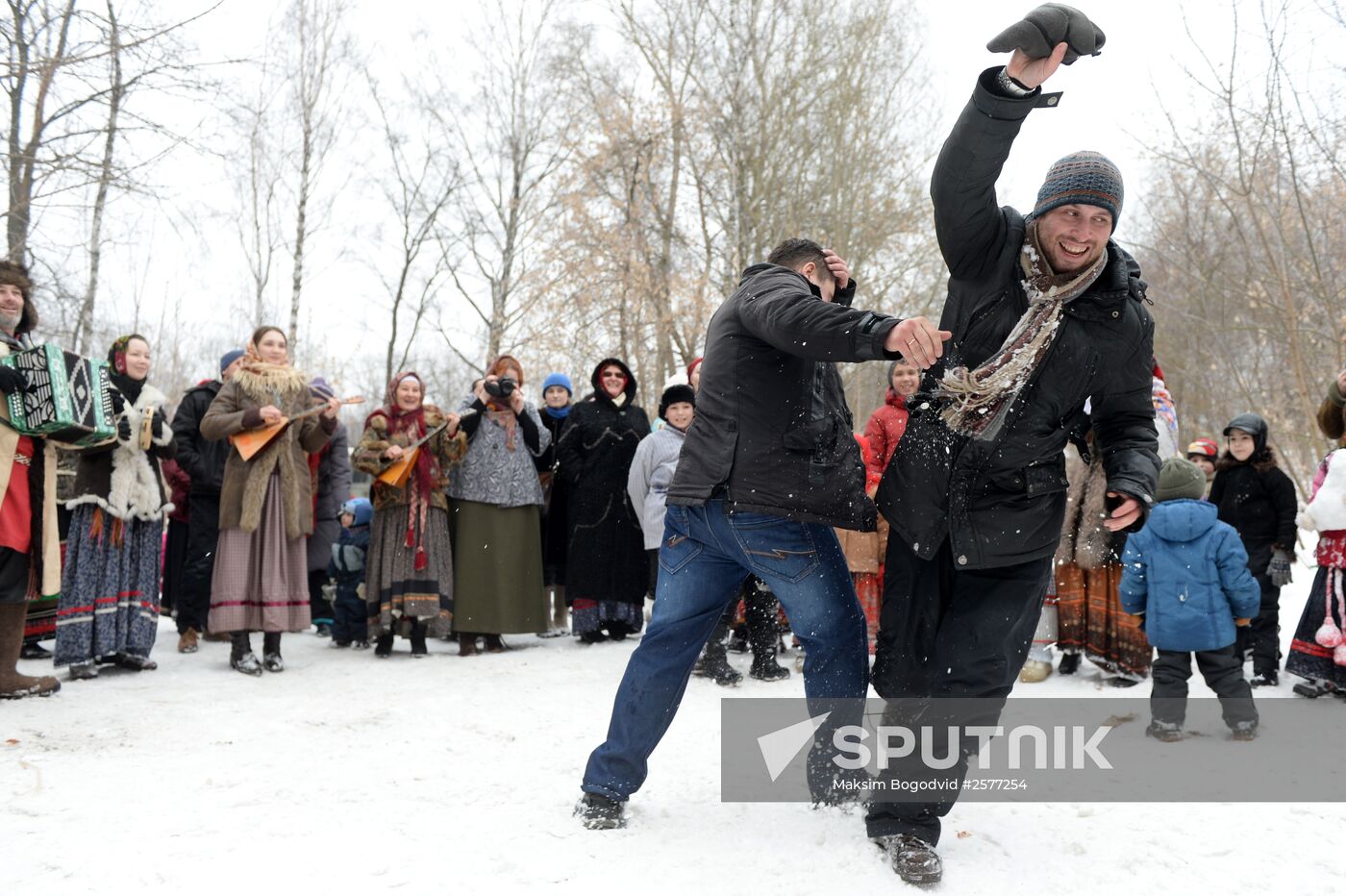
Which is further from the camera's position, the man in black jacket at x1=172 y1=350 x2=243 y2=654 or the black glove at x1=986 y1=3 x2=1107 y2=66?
the man in black jacket at x1=172 y1=350 x2=243 y2=654

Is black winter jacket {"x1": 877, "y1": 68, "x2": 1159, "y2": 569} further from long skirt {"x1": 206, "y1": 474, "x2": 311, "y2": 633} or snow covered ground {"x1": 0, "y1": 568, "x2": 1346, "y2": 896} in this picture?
long skirt {"x1": 206, "y1": 474, "x2": 311, "y2": 633}

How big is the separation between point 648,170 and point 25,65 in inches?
470

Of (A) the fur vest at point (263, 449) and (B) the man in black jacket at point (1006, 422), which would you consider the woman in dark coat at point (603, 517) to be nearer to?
(A) the fur vest at point (263, 449)

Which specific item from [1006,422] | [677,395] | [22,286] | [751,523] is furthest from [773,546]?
[22,286]

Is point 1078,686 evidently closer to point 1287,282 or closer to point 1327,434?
point 1327,434

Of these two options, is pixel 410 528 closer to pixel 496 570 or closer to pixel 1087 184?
pixel 496 570

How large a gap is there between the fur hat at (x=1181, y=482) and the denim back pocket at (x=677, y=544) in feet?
9.84

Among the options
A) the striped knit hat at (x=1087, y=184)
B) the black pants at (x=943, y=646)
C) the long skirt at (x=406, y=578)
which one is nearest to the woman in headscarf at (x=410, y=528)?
the long skirt at (x=406, y=578)

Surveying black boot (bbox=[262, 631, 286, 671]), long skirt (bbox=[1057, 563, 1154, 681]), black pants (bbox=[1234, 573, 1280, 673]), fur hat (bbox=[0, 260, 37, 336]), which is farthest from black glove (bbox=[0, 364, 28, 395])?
black pants (bbox=[1234, 573, 1280, 673])

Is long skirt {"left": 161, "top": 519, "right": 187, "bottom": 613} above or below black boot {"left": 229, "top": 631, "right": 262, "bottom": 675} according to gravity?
above

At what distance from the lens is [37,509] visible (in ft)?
16.6

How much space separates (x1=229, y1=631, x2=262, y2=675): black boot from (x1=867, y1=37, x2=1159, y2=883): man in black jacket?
14.3ft

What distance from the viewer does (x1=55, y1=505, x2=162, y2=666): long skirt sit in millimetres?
5465

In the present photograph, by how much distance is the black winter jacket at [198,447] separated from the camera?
670 cm
